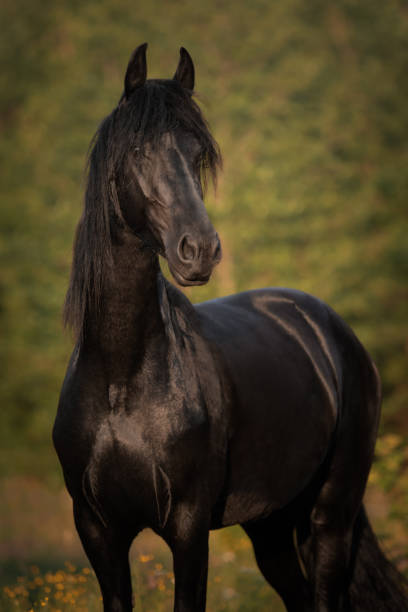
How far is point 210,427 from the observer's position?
289cm

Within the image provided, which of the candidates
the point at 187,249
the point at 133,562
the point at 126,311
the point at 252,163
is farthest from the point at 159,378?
the point at 252,163

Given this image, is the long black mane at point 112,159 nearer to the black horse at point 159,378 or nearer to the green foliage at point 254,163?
the black horse at point 159,378

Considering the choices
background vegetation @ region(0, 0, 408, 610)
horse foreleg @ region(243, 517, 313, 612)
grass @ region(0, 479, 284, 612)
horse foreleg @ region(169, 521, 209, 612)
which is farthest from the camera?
background vegetation @ region(0, 0, 408, 610)

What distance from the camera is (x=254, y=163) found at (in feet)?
54.8

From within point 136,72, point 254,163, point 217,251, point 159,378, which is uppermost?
point 254,163

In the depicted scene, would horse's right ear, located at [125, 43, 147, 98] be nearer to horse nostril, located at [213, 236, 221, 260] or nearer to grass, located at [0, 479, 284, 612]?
horse nostril, located at [213, 236, 221, 260]

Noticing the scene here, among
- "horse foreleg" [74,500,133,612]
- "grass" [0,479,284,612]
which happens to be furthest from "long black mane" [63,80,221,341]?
"grass" [0,479,284,612]

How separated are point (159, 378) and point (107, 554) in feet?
2.49

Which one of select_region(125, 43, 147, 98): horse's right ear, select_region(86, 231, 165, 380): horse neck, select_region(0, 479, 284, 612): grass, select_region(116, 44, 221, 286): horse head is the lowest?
select_region(0, 479, 284, 612): grass

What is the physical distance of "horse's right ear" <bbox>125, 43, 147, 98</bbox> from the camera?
2.68m

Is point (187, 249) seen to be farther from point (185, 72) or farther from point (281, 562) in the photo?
point (281, 562)

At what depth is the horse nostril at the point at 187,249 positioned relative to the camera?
2379 mm

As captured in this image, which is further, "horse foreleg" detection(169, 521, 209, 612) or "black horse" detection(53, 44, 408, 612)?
"horse foreleg" detection(169, 521, 209, 612)

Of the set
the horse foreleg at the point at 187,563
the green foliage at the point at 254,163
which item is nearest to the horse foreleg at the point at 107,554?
the horse foreleg at the point at 187,563
